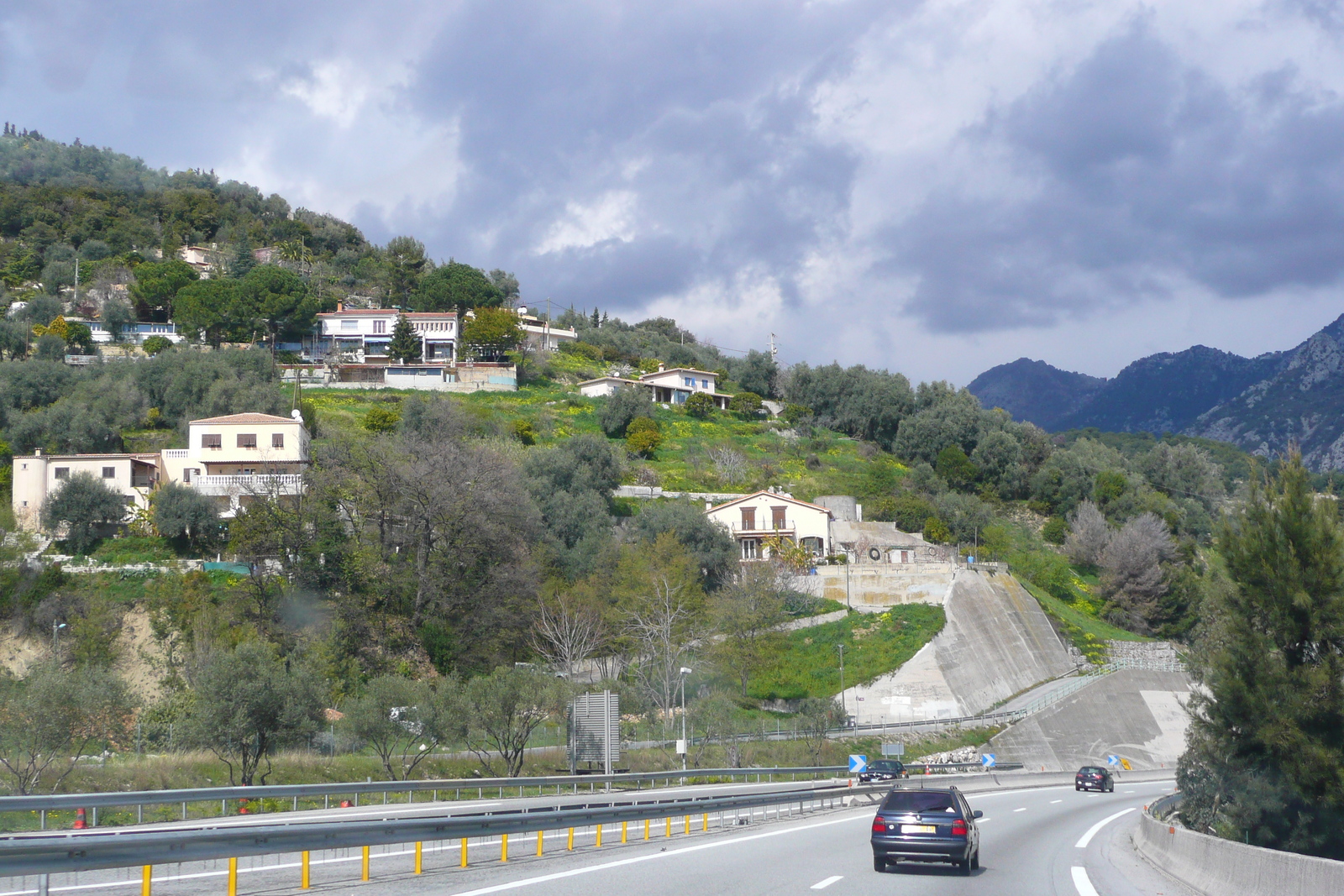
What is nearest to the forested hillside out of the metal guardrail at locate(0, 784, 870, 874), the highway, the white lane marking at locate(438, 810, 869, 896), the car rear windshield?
the highway

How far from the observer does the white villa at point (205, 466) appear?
6838 cm

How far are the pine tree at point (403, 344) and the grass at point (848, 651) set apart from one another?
55.8 m

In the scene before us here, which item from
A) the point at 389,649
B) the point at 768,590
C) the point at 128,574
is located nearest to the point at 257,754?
the point at 389,649

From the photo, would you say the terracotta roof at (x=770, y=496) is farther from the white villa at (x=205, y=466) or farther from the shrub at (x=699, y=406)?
the white villa at (x=205, y=466)

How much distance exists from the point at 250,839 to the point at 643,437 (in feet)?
274

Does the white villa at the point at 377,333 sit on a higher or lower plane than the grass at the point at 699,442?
higher

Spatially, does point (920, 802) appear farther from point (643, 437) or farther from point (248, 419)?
point (643, 437)

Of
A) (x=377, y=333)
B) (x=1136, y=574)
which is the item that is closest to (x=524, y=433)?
(x=377, y=333)

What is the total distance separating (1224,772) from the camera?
23.5 metres

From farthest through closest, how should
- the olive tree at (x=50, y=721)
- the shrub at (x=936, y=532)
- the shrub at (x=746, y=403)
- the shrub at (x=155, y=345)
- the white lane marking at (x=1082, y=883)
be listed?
the shrub at (x=746, y=403)
the shrub at (x=155, y=345)
the shrub at (x=936, y=532)
the olive tree at (x=50, y=721)
the white lane marking at (x=1082, y=883)

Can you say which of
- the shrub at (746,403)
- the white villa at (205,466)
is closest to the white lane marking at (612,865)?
the white villa at (205,466)

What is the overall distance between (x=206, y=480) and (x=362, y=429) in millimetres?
15670

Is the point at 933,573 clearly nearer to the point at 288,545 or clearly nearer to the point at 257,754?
the point at 288,545

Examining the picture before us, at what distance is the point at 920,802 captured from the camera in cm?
1608
